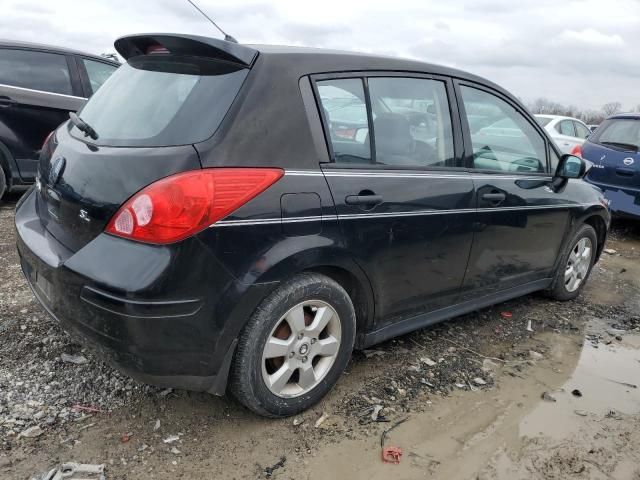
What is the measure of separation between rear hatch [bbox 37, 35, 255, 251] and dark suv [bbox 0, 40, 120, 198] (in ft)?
11.5

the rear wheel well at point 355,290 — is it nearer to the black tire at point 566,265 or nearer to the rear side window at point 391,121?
the rear side window at point 391,121

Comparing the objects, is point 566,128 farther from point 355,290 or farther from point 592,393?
point 355,290

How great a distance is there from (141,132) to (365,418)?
67.7 inches

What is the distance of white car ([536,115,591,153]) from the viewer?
42.9 feet

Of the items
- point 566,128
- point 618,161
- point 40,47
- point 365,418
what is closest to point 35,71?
point 40,47

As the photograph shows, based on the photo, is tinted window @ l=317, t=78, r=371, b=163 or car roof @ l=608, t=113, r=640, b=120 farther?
car roof @ l=608, t=113, r=640, b=120

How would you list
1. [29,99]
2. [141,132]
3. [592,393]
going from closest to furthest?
[141,132] < [592,393] < [29,99]

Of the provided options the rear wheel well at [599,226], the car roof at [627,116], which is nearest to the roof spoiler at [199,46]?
the rear wheel well at [599,226]

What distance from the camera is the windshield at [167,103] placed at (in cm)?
226

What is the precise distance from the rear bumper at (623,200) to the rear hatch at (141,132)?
5.79 meters

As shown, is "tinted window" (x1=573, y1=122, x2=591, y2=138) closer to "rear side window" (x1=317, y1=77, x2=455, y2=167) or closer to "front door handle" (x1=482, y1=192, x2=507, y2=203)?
"front door handle" (x1=482, y1=192, x2=507, y2=203)

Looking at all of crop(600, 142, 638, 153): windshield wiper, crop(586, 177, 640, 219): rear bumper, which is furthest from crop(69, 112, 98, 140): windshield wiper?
crop(600, 142, 638, 153): windshield wiper

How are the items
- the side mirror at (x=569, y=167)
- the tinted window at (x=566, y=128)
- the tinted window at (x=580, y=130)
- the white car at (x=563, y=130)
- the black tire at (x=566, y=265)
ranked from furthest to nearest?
the tinted window at (x=580, y=130), the tinted window at (x=566, y=128), the white car at (x=563, y=130), the black tire at (x=566, y=265), the side mirror at (x=569, y=167)

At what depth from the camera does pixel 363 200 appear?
2613mm
